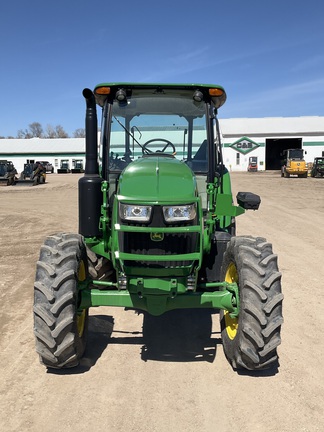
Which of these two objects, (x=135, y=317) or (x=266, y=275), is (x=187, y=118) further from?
(x=135, y=317)

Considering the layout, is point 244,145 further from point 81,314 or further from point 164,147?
point 81,314

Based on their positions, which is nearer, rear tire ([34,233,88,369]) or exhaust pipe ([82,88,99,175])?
rear tire ([34,233,88,369])

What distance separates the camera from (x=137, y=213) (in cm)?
348

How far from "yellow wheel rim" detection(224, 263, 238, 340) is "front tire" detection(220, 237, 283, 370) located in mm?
215

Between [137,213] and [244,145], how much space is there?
50983 mm

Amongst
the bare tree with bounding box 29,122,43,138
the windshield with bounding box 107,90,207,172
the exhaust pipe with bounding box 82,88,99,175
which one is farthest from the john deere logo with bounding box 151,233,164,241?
the bare tree with bounding box 29,122,43,138

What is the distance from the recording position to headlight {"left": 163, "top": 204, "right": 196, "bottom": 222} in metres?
3.47

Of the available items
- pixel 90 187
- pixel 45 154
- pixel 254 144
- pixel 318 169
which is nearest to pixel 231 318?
pixel 90 187

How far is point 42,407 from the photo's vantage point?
10.6 feet

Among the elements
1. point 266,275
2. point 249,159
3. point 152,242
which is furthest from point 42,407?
point 249,159

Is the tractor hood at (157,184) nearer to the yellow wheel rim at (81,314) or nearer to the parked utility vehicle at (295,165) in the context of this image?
the yellow wheel rim at (81,314)

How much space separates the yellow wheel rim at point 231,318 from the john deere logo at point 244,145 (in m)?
50.2

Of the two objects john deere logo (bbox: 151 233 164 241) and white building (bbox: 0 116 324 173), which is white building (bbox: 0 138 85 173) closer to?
white building (bbox: 0 116 324 173)

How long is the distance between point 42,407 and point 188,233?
177 centimetres
